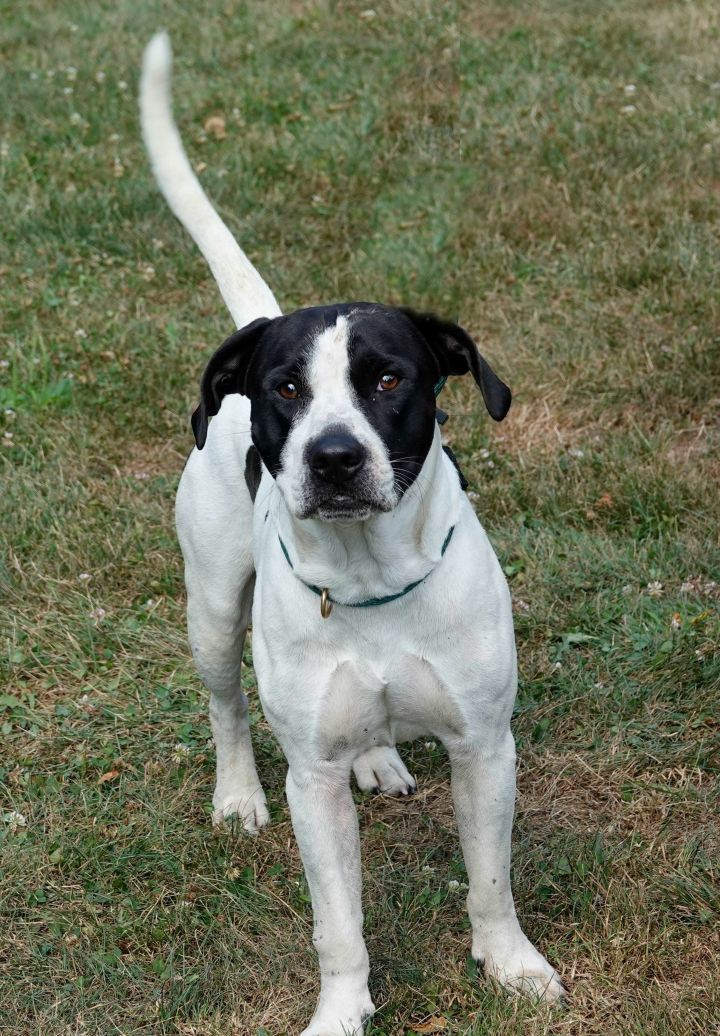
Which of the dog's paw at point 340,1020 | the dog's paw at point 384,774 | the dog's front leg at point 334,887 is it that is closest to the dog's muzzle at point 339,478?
the dog's front leg at point 334,887

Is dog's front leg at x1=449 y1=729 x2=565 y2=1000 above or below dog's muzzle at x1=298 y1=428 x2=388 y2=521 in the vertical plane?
below

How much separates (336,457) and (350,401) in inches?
7.2

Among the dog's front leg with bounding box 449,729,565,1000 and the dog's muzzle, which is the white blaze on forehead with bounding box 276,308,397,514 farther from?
the dog's front leg with bounding box 449,729,565,1000

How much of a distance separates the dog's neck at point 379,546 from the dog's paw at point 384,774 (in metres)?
1.26

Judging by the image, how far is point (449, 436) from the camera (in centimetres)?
575

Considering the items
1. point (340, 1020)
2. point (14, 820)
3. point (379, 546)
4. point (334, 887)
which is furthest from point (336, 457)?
point (14, 820)

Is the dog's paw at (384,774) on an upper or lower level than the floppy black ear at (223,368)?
lower

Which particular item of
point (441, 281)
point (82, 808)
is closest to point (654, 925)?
point (82, 808)

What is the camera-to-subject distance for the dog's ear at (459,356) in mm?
3141

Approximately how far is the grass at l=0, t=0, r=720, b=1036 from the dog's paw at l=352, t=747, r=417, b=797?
0.07 m

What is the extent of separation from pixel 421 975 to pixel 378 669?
94 centimetres

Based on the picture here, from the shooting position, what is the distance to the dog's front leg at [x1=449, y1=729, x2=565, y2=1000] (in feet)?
10.8

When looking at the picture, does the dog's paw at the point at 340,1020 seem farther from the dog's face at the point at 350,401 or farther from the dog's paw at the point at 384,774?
the dog's face at the point at 350,401

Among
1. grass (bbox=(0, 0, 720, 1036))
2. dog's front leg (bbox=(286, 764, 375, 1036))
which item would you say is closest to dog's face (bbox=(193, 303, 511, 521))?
dog's front leg (bbox=(286, 764, 375, 1036))
